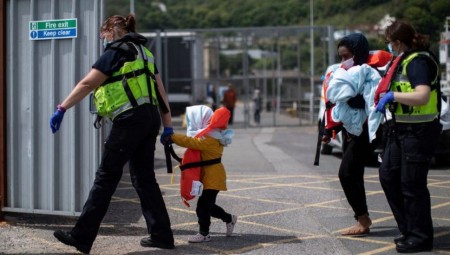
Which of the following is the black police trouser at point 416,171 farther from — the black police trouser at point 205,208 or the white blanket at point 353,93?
the black police trouser at point 205,208

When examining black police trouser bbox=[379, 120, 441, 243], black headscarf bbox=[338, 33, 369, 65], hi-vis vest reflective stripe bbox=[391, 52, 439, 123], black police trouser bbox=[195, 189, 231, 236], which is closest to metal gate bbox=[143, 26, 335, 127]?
black headscarf bbox=[338, 33, 369, 65]

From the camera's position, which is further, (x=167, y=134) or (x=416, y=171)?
(x=167, y=134)

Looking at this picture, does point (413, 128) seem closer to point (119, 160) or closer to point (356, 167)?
point (356, 167)

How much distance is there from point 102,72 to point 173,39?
25.5 metres

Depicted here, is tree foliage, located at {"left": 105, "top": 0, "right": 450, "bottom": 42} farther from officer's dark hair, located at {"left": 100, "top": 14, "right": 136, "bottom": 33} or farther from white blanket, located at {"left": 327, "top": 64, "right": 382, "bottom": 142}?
white blanket, located at {"left": 327, "top": 64, "right": 382, "bottom": 142}

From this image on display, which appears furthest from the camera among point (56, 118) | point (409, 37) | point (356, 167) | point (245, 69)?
point (245, 69)

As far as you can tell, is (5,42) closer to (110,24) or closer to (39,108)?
(39,108)

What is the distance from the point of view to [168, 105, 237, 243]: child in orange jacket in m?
6.67

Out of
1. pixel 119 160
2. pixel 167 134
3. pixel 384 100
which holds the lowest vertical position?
pixel 119 160

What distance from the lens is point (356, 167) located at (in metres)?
6.86

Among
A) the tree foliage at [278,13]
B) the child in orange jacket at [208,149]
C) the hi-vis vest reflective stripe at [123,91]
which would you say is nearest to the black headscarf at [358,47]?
the child in orange jacket at [208,149]

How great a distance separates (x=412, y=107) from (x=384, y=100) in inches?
11.5

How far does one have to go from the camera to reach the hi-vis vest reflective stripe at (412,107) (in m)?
6.12

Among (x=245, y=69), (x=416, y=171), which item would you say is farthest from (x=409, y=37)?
(x=245, y=69)
